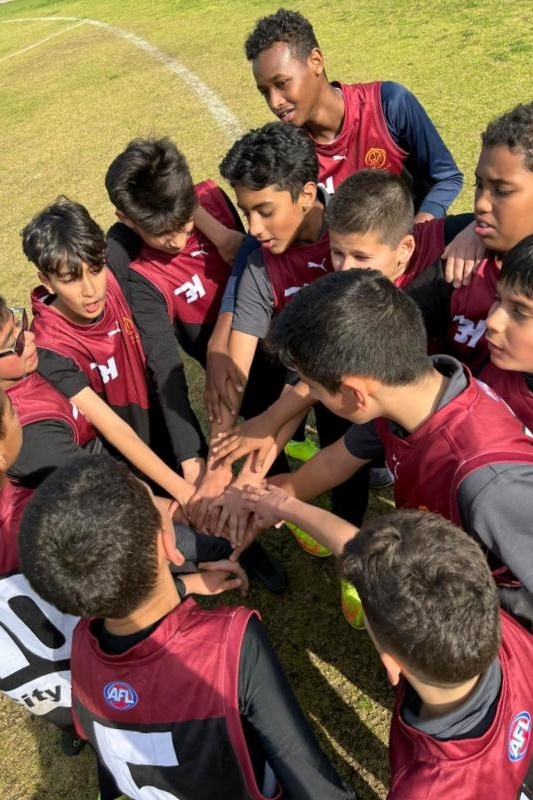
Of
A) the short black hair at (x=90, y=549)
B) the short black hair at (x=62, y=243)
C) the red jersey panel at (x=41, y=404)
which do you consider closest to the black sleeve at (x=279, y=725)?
the short black hair at (x=90, y=549)

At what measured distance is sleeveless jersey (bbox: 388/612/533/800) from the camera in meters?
1.47

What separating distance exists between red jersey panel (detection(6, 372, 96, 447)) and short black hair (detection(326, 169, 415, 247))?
1423 millimetres

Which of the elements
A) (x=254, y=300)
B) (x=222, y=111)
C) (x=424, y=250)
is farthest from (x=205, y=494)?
(x=222, y=111)

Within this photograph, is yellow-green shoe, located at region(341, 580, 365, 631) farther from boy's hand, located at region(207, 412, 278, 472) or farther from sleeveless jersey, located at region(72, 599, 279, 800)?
sleeveless jersey, located at region(72, 599, 279, 800)

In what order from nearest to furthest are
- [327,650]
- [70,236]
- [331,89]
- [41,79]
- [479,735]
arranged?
[479,735]
[70,236]
[327,650]
[331,89]
[41,79]

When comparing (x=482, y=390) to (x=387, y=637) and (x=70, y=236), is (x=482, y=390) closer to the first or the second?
(x=387, y=637)

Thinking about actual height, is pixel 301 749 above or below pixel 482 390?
below

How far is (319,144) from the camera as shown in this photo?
12.2 feet

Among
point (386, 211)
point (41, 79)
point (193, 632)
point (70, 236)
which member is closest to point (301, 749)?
point (193, 632)

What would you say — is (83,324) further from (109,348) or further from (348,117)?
(348,117)

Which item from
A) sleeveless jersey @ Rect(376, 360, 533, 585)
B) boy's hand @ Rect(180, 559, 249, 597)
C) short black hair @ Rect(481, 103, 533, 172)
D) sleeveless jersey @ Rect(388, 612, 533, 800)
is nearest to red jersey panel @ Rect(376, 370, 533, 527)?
sleeveless jersey @ Rect(376, 360, 533, 585)

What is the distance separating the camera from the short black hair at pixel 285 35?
141 inches

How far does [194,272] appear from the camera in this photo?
354 cm

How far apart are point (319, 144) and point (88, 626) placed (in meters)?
2.97
